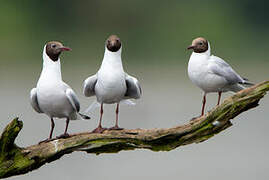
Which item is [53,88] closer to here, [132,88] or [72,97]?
[72,97]

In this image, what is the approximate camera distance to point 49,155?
3.26 meters

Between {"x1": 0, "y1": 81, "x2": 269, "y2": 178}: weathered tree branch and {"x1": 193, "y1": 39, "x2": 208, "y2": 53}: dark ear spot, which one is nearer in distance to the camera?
{"x1": 0, "y1": 81, "x2": 269, "y2": 178}: weathered tree branch

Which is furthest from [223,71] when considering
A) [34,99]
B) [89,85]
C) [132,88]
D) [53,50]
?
[34,99]

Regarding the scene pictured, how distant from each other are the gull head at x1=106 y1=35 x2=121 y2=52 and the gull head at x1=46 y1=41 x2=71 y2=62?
0.26 m

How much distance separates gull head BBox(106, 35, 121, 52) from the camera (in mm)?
3158

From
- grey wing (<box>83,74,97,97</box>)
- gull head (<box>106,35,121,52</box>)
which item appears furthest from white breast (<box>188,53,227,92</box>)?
grey wing (<box>83,74,97,97</box>)

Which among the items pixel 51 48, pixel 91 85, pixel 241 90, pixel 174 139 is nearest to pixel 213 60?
pixel 241 90

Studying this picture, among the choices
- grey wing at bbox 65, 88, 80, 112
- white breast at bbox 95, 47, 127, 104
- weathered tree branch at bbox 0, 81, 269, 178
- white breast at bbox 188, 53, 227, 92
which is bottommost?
weathered tree branch at bbox 0, 81, 269, 178

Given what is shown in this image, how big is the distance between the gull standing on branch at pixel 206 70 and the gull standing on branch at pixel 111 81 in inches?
13.8

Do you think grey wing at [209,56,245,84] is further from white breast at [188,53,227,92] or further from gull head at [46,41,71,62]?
gull head at [46,41,71,62]

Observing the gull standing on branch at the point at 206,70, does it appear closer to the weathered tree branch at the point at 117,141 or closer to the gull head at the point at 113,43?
the weathered tree branch at the point at 117,141

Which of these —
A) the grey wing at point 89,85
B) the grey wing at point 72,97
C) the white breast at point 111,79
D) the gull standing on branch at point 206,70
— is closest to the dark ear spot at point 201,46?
the gull standing on branch at point 206,70

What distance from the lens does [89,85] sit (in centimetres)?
332

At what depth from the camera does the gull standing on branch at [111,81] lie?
3184 mm
